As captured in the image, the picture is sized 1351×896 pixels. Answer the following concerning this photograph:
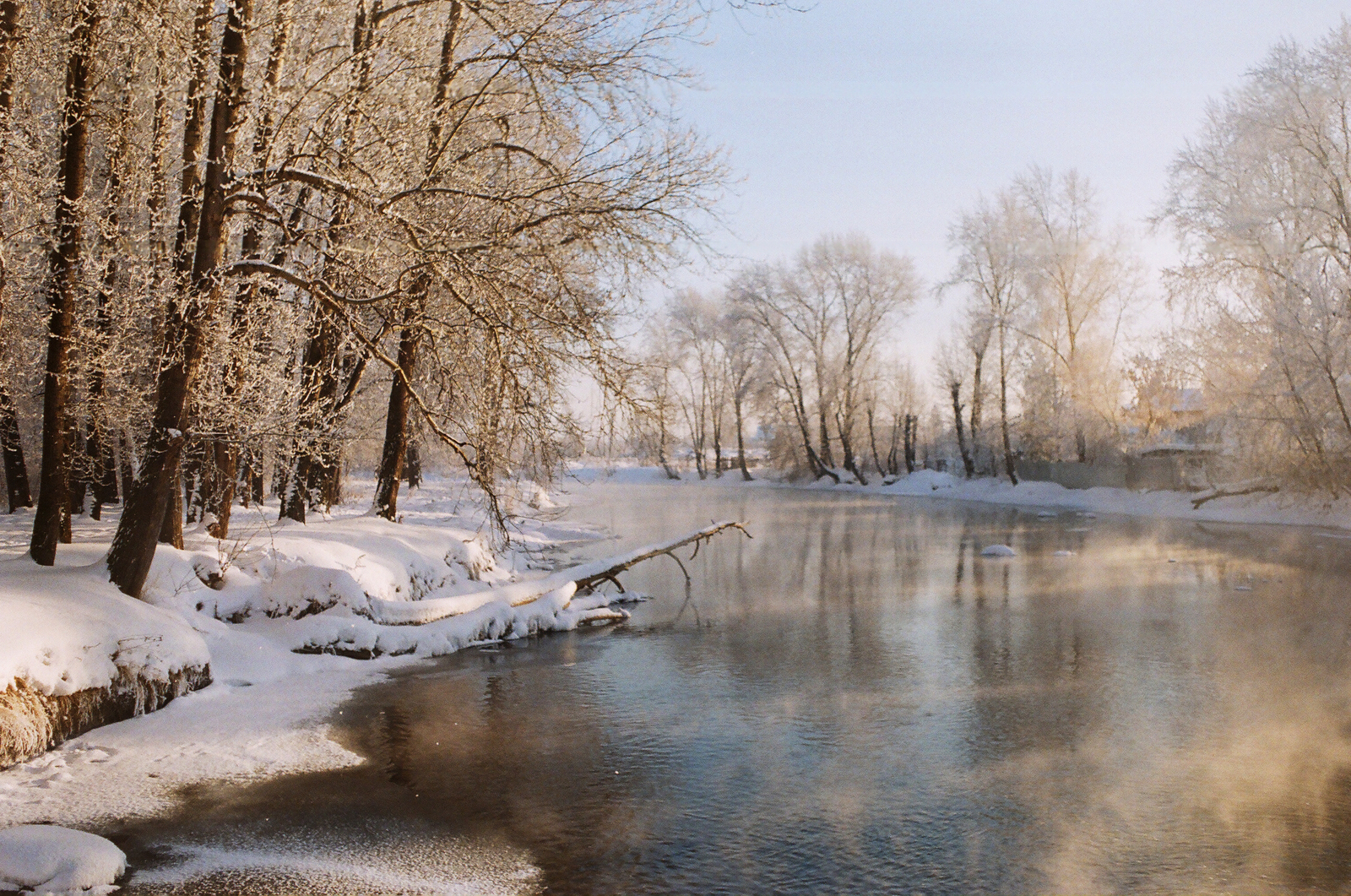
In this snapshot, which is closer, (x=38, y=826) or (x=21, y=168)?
(x=38, y=826)

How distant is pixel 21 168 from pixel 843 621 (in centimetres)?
1082

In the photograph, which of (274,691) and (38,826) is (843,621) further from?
(38,826)

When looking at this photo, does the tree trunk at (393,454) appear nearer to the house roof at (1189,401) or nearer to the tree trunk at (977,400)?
the house roof at (1189,401)

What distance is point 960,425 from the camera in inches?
1962

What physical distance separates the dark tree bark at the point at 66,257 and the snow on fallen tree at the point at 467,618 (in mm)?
2727

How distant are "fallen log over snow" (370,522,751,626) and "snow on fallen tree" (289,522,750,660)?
0.4 inches

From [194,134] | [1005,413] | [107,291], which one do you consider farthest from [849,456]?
[194,134]

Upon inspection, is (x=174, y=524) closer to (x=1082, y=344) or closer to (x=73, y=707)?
(x=73, y=707)

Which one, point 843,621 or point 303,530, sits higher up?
point 303,530

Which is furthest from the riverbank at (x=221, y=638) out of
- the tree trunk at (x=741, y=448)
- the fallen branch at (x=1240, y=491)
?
the tree trunk at (x=741, y=448)

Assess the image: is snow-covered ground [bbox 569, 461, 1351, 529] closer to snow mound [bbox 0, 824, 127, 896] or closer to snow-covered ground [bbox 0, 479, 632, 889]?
snow-covered ground [bbox 0, 479, 632, 889]

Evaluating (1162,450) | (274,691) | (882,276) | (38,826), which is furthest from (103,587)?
(882,276)

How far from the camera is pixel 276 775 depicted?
7109 millimetres

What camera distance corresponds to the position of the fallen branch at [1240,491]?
91.9ft
